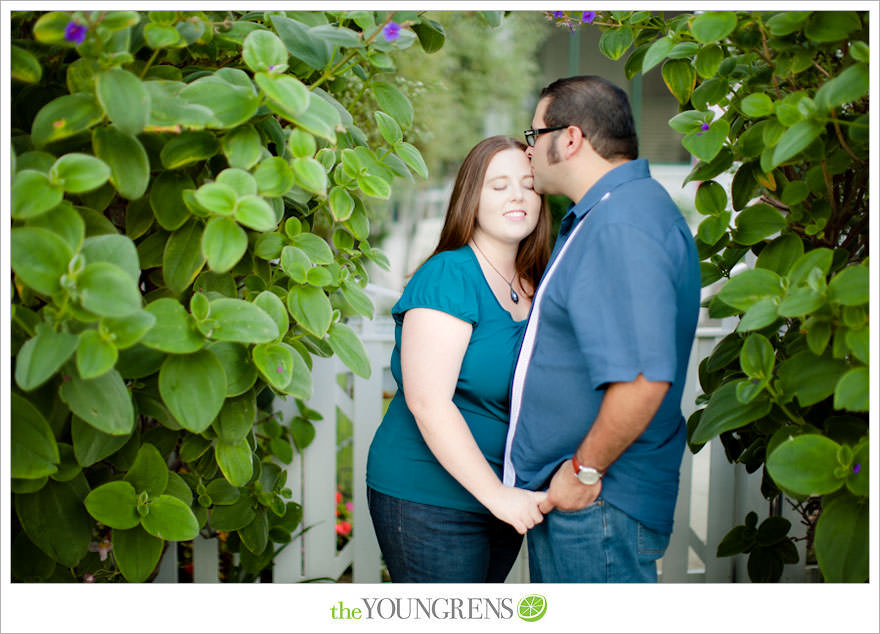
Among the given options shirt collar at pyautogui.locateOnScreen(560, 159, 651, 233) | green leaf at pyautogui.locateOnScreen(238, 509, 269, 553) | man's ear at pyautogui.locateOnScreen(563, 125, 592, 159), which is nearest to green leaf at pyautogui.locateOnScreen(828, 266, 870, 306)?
shirt collar at pyautogui.locateOnScreen(560, 159, 651, 233)

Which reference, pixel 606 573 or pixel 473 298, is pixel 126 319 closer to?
pixel 473 298

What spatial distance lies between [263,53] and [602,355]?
0.74 meters

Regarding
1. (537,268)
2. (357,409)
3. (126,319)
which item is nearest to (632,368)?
(537,268)

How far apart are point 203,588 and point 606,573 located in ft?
2.42

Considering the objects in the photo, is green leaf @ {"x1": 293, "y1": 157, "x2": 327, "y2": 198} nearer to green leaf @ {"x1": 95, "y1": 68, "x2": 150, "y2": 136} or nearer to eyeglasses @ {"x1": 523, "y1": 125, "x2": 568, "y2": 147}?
green leaf @ {"x1": 95, "y1": 68, "x2": 150, "y2": 136}

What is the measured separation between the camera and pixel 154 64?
1284 millimetres

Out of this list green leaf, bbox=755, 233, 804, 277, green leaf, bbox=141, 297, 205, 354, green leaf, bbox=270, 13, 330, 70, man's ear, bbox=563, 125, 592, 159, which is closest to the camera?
green leaf, bbox=141, 297, 205, 354

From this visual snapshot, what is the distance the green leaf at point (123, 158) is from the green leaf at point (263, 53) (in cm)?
21

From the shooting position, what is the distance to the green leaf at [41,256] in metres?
0.93

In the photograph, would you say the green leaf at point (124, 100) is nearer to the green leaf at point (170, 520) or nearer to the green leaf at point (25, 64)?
the green leaf at point (25, 64)

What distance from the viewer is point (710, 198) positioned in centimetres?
150

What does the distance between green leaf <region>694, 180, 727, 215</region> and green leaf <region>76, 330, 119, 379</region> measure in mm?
1189

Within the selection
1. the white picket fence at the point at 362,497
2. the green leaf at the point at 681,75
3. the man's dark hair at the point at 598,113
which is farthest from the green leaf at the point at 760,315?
the white picket fence at the point at 362,497

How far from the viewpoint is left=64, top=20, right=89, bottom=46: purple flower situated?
972mm
